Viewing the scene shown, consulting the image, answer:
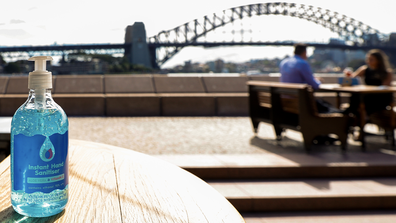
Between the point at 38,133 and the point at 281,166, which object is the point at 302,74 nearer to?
the point at 281,166

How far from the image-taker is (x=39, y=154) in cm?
71

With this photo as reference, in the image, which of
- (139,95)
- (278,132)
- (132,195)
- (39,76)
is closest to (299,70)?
(278,132)

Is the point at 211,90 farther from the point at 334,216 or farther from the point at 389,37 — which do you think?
the point at 389,37

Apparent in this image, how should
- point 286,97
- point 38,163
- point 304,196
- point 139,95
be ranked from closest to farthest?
point 38,163 → point 304,196 → point 286,97 → point 139,95

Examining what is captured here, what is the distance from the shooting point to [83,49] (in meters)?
7.09

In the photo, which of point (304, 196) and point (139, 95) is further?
point (139, 95)

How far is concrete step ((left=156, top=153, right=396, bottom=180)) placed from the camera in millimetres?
3732

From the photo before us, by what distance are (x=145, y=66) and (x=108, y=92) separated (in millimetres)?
1180

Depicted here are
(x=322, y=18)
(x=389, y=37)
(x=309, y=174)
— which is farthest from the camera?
(x=322, y=18)

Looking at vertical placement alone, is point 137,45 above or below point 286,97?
above

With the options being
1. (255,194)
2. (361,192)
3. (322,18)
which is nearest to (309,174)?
(361,192)

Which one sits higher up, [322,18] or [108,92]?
[322,18]

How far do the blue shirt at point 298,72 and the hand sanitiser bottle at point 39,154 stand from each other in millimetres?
4713

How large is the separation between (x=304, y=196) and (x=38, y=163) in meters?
2.89
